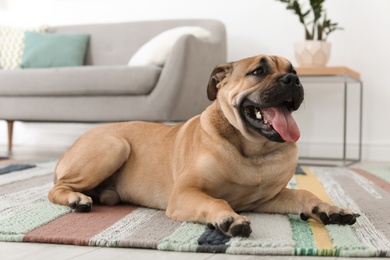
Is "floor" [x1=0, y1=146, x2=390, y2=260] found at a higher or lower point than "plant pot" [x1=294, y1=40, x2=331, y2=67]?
lower

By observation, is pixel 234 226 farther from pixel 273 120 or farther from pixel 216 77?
pixel 216 77

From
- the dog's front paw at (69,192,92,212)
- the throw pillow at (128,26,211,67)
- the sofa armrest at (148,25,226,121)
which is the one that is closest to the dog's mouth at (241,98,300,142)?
the dog's front paw at (69,192,92,212)

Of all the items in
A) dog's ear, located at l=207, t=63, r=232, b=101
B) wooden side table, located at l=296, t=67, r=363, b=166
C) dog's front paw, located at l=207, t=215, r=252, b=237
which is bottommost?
wooden side table, located at l=296, t=67, r=363, b=166

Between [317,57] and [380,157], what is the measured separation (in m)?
1.04

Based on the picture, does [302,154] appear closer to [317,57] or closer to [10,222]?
[317,57]

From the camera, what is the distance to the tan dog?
1609 millimetres

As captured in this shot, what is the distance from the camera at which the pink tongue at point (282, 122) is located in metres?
1.64

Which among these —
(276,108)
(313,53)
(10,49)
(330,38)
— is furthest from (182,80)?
(276,108)

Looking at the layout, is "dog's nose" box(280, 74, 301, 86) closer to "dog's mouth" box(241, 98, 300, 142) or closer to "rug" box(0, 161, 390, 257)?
"dog's mouth" box(241, 98, 300, 142)

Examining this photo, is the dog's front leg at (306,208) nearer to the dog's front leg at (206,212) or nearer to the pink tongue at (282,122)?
the pink tongue at (282,122)

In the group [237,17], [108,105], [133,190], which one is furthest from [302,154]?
[133,190]

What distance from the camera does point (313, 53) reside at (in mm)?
3764

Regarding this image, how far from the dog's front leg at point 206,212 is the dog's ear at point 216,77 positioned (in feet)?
1.44

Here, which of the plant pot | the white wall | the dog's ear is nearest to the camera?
the dog's ear
